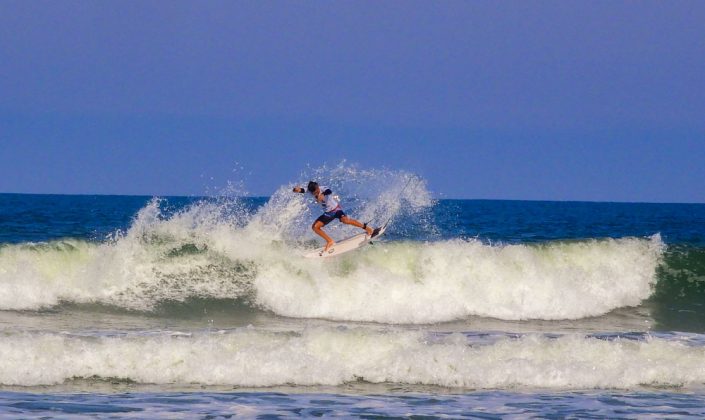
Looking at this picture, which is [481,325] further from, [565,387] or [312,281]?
[565,387]

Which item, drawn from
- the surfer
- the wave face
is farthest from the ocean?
the surfer

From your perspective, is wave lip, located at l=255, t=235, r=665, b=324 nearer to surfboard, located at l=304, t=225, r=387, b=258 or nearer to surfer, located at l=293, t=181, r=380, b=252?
surfboard, located at l=304, t=225, r=387, b=258

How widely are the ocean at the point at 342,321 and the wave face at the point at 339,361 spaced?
3cm

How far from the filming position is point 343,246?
62.8 feet

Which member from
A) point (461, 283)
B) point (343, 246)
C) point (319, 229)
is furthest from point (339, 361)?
point (461, 283)

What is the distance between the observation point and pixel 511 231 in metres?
35.7

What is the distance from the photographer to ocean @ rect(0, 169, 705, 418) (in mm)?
10797

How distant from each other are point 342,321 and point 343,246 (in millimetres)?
2215

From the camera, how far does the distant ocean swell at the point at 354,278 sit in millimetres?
17984

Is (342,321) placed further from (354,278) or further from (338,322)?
(354,278)

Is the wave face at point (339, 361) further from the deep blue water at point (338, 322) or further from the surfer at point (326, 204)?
the surfer at point (326, 204)

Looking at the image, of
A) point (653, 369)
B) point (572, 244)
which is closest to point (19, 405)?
point (653, 369)

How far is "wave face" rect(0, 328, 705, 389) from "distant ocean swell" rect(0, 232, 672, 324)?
16.5ft

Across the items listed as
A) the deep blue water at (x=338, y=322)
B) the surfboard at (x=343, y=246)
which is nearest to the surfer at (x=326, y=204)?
the surfboard at (x=343, y=246)
